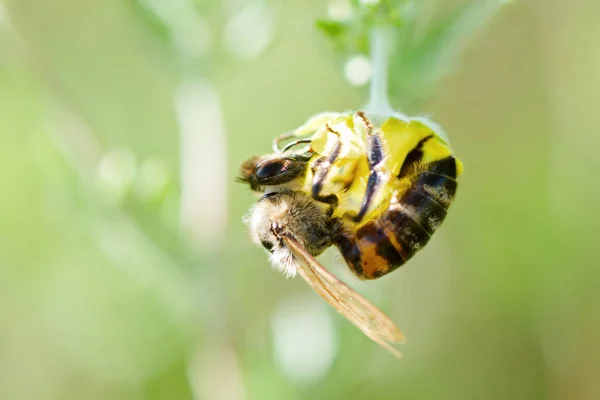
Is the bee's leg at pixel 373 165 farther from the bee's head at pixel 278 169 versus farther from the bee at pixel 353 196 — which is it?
the bee's head at pixel 278 169

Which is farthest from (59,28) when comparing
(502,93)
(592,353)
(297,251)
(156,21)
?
(592,353)

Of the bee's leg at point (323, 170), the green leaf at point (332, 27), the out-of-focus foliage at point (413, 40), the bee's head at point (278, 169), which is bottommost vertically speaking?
the bee's leg at point (323, 170)

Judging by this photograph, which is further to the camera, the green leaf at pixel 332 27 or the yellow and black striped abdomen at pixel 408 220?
the green leaf at pixel 332 27

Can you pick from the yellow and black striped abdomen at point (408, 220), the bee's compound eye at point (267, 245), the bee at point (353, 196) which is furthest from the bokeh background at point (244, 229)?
the yellow and black striped abdomen at point (408, 220)

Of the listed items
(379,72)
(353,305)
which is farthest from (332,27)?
(353,305)

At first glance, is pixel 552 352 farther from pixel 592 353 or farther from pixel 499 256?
pixel 499 256

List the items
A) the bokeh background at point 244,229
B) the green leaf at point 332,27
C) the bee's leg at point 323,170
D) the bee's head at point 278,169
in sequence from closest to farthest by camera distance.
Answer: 1. the bee's leg at point 323,170
2. the bee's head at point 278,169
3. the green leaf at point 332,27
4. the bokeh background at point 244,229
